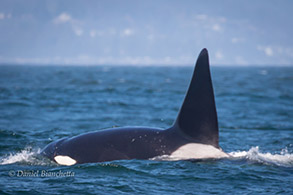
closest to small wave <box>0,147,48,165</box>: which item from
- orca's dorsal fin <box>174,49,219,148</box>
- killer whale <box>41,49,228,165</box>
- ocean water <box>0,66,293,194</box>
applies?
ocean water <box>0,66,293,194</box>

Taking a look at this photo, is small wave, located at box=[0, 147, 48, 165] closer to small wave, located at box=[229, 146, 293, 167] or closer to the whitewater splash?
the whitewater splash

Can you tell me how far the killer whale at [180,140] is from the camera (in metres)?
7.64

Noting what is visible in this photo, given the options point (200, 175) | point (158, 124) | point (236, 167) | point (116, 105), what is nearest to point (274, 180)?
point (236, 167)

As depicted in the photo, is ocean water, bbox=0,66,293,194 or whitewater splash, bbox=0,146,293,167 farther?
whitewater splash, bbox=0,146,293,167

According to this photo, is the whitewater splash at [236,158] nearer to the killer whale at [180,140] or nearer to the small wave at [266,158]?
the small wave at [266,158]

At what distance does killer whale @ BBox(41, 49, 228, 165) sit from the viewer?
7.64 meters

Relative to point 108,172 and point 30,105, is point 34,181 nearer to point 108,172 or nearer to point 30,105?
point 108,172

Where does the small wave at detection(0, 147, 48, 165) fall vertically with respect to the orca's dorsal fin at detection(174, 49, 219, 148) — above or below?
below

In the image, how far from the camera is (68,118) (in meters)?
17.2

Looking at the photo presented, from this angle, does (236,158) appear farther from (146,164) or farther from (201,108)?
(146,164)

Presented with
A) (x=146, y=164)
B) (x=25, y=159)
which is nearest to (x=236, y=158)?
(x=146, y=164)

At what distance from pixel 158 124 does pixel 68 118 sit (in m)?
3.75

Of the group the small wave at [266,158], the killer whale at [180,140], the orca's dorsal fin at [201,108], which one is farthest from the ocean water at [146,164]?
the orca's dorsal fin at [201,108]

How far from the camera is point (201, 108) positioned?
25.1ft
